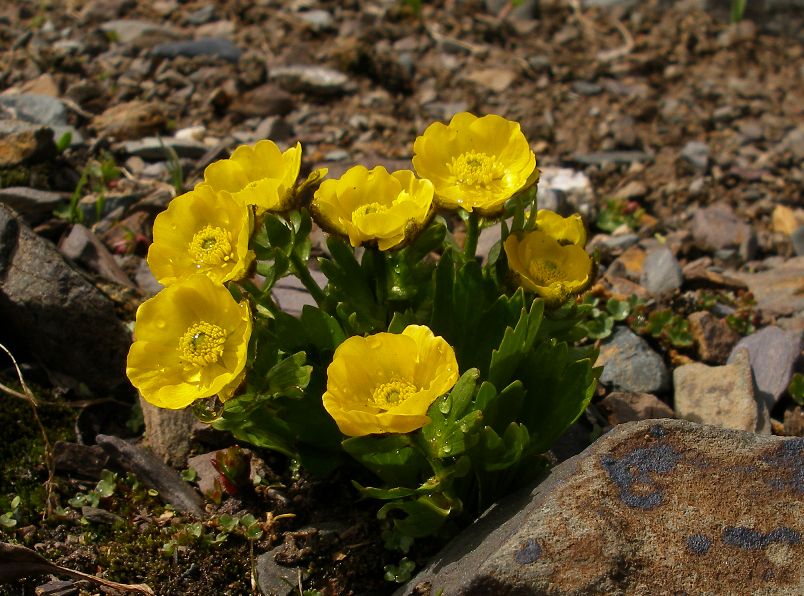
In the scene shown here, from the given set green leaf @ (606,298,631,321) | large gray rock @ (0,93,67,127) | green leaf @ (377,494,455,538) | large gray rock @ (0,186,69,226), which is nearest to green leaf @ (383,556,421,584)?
green leaf @ (377,494,455,538)

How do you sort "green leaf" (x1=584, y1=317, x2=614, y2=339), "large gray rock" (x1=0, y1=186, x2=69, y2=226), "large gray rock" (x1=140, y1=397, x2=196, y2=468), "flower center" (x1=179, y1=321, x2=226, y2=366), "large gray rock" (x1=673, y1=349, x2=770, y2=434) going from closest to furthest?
"flower center" (x1=179, y1=321, x2=226, y2=366) < "large gray rock" (x1=140, y1=397, x2=196, y2=468) < "large gray rock" (x1=673, y1=349, x2=770, y2=434) < "green leaf" (x1=584, y1=317, x2=614, y2=339) < "large gray rock" (x1=0, y1=186, x2=69, y2=226)

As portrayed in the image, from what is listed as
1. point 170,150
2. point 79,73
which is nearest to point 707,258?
point 170,150

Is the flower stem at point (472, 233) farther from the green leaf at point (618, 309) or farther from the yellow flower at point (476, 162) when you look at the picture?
Answer: the green leaf at point (618, 309)

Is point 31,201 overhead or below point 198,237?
below

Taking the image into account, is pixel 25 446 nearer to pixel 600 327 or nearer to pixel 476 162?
pixel 476 162

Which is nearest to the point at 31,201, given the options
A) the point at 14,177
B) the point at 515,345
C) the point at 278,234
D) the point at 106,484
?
the point at 14,177

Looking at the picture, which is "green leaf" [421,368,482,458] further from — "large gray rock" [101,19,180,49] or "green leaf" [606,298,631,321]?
"large gray rock" [101,19,180,49]

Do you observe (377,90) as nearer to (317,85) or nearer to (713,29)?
(317,85)
